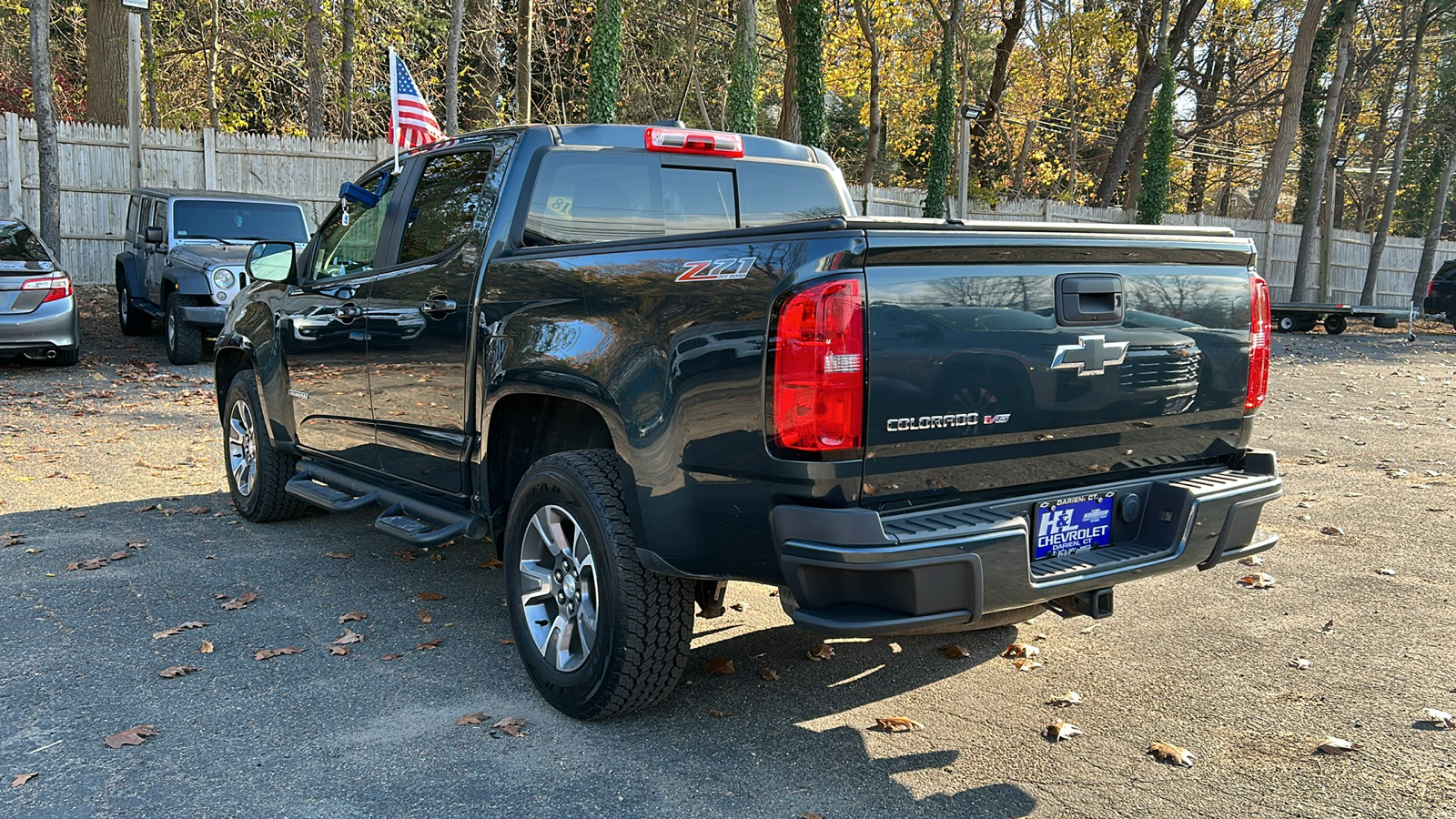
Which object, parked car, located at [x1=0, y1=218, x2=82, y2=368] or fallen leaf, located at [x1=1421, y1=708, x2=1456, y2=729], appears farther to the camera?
parked car, located at [x1=0, y1=218, x2=82, y2=368]

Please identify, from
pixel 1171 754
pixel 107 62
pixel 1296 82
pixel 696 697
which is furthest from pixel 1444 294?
pixel 107 62

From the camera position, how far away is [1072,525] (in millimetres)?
3420

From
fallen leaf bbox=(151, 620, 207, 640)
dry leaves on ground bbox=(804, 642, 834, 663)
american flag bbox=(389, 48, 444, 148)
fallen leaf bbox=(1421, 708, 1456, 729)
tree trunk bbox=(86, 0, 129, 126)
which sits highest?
tree trunk bbox=(86, 0, 129, 126)

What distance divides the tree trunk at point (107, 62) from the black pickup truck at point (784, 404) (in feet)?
57.9

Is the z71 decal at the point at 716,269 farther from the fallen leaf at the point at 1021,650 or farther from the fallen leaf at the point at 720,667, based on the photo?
the fallen leaf at the point at 1021,650

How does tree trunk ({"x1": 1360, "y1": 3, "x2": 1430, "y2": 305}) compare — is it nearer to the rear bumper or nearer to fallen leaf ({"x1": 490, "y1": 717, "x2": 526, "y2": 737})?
the rear bumper

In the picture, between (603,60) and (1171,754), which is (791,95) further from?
(1171,754)

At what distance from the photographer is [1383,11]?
32.1m

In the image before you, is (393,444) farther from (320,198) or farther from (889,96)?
(889,96)

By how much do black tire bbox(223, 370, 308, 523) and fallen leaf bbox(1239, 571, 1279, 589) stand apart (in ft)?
16.1

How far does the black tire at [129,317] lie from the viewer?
14992 millimetres

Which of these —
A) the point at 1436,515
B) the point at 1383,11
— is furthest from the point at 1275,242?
the point at 1436,515

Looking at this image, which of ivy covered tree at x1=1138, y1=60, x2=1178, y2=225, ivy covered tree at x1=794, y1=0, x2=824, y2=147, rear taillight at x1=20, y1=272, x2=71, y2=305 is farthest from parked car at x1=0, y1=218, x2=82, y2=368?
ivy covered tree at x1=1138, y1=60, x2=1178, y2=225

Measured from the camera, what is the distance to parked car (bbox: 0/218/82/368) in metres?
11.5
